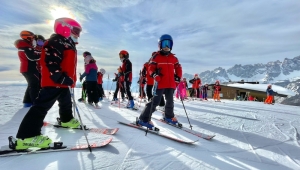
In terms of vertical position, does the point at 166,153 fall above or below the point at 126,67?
below

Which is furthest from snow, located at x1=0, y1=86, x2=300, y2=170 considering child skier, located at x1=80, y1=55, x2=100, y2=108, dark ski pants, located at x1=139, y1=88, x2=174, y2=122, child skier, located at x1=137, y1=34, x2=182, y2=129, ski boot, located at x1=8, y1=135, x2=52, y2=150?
child skier, located at x1=80, y1=55, x2=100, y2=108

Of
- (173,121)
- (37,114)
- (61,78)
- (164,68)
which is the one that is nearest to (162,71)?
(164,68)

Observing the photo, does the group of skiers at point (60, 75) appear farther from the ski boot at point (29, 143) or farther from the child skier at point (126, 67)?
the child skier at point (126, 67)

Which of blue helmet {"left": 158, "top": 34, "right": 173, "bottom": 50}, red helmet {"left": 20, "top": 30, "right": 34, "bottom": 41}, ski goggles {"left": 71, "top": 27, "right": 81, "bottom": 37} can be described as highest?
red helmet {"left": 20, "top": 30, "right": 34, "bottom": 41}

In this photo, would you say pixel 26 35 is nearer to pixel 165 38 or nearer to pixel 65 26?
pixel 65 26

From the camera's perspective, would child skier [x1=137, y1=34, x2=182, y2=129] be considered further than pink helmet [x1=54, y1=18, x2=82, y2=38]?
Yes

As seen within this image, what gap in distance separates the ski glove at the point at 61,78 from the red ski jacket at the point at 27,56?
374 cm

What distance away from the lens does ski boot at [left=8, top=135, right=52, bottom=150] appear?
269 cm

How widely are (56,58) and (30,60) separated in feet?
12.4

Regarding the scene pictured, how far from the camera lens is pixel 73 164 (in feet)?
7.82

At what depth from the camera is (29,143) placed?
2.77 m

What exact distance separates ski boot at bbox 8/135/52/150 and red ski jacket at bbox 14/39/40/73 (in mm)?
3928

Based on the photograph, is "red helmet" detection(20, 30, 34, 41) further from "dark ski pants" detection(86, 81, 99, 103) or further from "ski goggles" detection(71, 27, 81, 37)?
"ski goggles" detection(71, 27, 81, 37)

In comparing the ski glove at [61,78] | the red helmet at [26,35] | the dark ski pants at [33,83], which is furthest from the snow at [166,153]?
the red helmet at [26,35]
